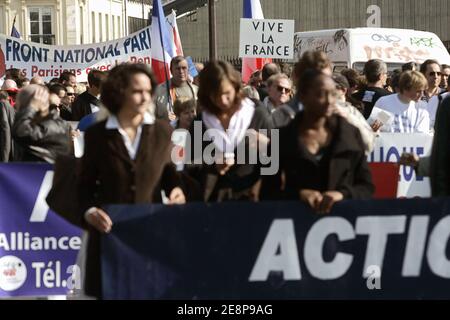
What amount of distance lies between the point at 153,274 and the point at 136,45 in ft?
44.8

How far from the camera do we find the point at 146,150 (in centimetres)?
615

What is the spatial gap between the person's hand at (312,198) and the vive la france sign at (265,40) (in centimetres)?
1186

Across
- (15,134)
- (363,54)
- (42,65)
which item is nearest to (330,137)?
(15,134)

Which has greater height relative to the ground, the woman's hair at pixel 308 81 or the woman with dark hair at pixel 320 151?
the woman's hair at pixel 308 81

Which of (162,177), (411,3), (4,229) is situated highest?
(411,3)

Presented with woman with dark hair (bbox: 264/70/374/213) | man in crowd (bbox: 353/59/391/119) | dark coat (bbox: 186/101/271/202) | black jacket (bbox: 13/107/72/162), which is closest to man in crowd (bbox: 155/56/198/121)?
man in crowd (bbox: 353/59/391/119)

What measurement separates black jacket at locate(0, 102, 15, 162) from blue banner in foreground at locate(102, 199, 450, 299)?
19.5 ft

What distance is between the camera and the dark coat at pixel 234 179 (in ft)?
22.2

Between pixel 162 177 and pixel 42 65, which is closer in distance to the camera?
pixel 162 177

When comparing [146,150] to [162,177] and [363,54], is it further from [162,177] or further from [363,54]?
[363,54]

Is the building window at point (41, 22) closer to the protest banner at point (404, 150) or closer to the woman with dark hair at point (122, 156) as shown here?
the protest banner at point (404, 150)

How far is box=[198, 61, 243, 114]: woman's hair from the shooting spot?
6.81m

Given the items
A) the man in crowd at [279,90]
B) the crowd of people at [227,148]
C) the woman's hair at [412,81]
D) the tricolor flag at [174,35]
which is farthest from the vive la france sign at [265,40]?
the crowd of people at [227,148]

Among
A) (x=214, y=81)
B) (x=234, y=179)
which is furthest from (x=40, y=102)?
(x=234, y=179)
